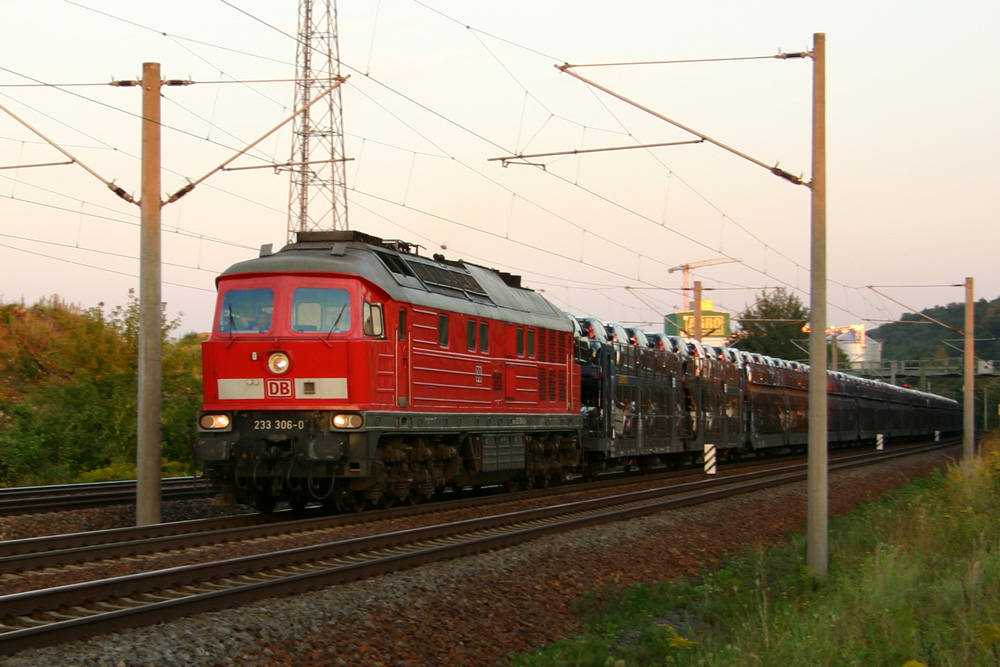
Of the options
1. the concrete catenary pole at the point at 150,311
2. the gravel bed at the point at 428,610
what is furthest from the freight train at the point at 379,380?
the gravel bed at the point at 428,610

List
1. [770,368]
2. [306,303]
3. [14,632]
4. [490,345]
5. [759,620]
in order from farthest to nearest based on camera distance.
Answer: [770,368]
[490,345]
[306,303]
[759,620]
[14,632]

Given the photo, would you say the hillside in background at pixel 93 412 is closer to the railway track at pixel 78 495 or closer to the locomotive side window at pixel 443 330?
the railway track at pixel 78 495

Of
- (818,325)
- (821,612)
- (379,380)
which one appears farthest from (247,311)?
(821,612)

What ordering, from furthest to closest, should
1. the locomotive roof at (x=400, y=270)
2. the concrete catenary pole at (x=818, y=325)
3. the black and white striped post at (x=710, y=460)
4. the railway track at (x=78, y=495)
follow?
the black and white striped post at (x=710, y=460) < the railway track at (x=78, y=495) < the locomotive roof at (x=400, y=270) < the concrete catenary pole at (x=818, y=325)

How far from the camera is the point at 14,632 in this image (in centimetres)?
756

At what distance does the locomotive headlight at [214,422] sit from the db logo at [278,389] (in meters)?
0.69

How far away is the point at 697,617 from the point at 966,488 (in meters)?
12.3

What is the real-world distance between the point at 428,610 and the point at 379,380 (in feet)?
20.9

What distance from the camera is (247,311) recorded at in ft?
53.1

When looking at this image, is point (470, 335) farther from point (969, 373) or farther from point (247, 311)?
point (969, 373)

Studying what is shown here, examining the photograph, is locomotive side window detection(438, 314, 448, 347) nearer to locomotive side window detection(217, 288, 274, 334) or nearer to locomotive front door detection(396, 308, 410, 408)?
locomotive front door detection(396, 308, 410, 408)

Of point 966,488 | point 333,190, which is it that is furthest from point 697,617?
point 333,190

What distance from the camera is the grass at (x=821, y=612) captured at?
8914 mm

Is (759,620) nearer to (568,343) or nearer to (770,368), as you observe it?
(568,343)
